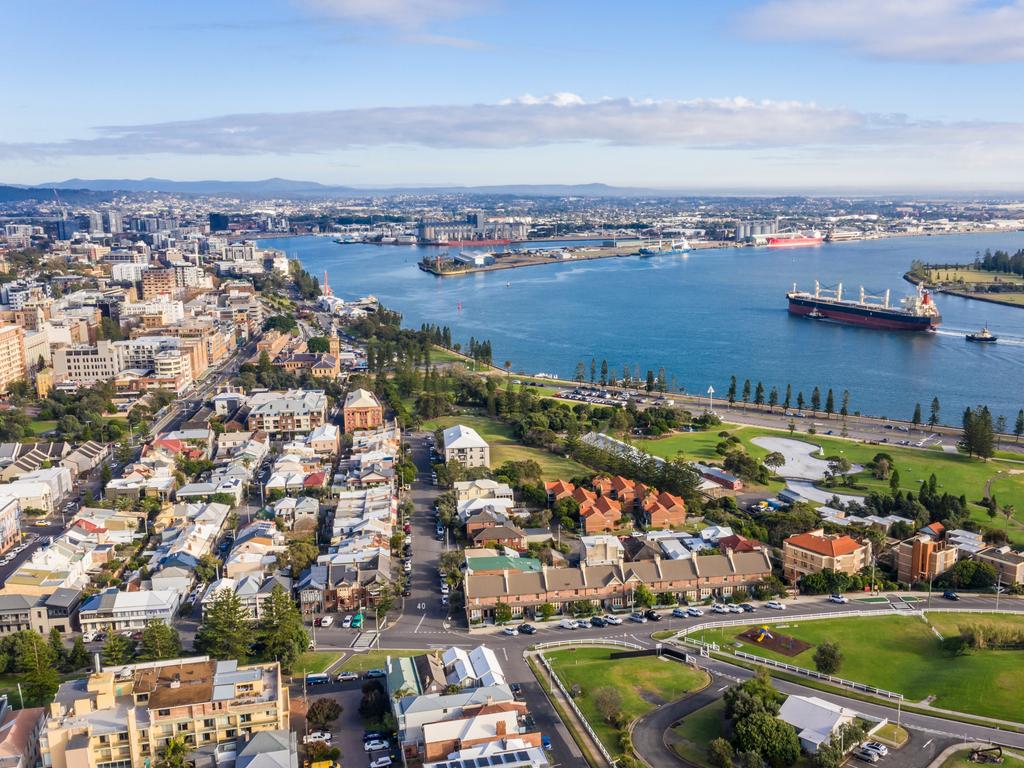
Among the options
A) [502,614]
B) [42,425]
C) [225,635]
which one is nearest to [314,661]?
[225,635]

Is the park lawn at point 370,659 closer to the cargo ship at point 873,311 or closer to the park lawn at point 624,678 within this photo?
the park lawn at point 624,678

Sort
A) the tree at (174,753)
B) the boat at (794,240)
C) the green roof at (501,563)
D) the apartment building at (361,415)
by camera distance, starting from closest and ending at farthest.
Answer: the tree at (174,753) → the green roof at (501,563) → the apartment building at (361,415) → the boat at (794,240)

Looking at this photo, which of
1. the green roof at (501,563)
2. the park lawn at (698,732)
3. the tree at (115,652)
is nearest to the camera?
the park lawn at (698,732)

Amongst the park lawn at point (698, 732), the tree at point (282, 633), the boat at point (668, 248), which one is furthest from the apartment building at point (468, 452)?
the boat at point (668, 248)

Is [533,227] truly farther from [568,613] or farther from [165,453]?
[568,613]

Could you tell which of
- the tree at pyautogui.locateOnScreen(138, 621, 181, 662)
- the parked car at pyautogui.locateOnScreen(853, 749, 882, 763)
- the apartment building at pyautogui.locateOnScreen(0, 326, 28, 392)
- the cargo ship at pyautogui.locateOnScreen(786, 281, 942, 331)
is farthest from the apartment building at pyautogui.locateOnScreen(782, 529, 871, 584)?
the cargo ship at pyautogui.locateOnScreen(786, 281, 942, 331)

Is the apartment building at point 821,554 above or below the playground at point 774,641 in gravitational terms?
above

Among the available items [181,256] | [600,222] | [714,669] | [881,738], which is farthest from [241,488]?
[600,222]

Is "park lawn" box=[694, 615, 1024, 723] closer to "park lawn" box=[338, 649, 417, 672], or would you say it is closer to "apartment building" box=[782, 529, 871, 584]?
"apartment building" box=[782, 529, 871, 584]
